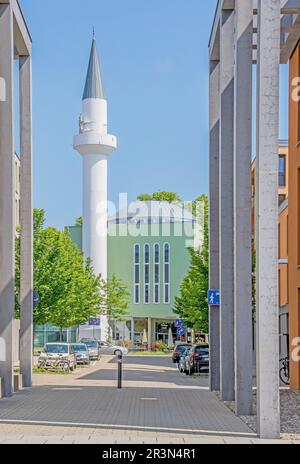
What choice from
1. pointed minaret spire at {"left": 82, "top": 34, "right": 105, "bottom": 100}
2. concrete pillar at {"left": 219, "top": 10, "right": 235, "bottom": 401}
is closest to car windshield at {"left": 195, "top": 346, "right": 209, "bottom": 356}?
concrete pillar at {"left": 219, "top": 10, "right": 235, "bottom": 401}

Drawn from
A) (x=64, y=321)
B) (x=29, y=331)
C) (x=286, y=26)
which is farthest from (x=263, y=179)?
(x=64, y=321)

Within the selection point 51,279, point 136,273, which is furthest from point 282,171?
point 136,273

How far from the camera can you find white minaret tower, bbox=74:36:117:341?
9469 centimetres

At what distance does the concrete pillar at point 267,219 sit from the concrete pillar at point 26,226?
1341 cm

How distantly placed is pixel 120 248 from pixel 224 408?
78.1m

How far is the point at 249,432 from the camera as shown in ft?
50.2

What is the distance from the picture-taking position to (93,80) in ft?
313

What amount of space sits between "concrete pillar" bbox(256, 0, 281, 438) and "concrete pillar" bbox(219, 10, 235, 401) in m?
6.83

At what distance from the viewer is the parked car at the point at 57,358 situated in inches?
1566

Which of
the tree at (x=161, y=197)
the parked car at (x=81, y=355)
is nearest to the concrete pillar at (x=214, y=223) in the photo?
the parked car at (x=81, y=355)

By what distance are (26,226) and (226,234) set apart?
7620mm

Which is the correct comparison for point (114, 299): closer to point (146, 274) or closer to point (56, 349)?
point (146, 274)

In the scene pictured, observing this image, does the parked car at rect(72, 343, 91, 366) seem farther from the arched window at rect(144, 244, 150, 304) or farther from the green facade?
the arched window at rect(144, 244, 150, 304)
